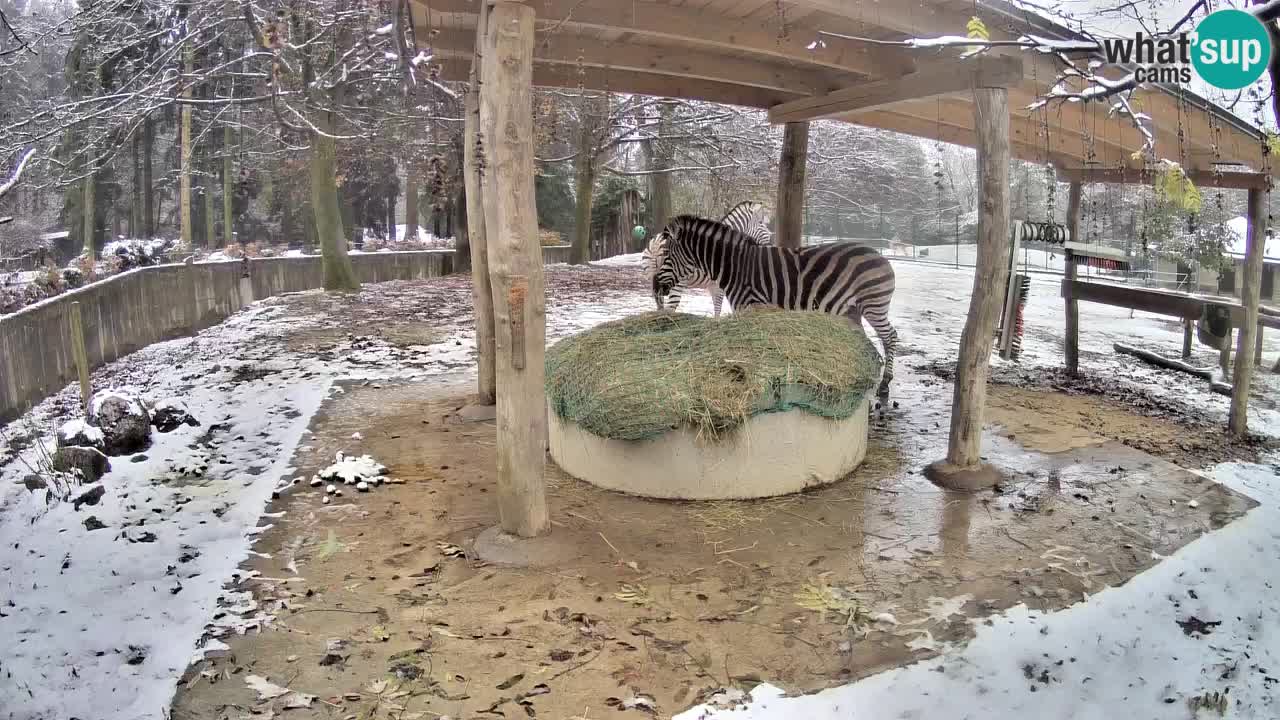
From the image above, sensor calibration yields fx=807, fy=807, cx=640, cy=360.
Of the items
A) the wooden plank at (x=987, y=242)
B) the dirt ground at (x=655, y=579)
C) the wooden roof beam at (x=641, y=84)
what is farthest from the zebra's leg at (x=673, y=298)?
the wooden plank at (x=987, y=242)

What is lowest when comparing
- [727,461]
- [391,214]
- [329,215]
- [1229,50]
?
[727,461]

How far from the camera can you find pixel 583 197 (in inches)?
747

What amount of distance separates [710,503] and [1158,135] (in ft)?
22.7

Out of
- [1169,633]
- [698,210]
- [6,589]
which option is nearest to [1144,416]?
[1169,633]

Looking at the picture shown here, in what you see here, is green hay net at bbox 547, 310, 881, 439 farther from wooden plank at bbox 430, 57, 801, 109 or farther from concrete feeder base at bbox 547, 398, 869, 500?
wooden plank at bbox 430, 57, 801, 109

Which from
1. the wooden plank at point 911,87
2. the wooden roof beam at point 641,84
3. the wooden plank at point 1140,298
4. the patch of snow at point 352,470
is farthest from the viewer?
the wooden roof beam at point 641,84

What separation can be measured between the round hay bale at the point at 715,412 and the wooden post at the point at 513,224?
3.35 feet

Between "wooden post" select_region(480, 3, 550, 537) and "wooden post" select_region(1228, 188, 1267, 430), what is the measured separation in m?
5.74

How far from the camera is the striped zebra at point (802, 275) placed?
25.6 ft

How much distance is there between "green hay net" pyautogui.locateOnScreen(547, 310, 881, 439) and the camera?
16.5 ft

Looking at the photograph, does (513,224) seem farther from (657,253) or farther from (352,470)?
(657,253)

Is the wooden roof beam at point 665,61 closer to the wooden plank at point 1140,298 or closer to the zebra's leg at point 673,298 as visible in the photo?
the zebra's leg at point 673,298

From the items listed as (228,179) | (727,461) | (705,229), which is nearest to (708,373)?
(727,461)

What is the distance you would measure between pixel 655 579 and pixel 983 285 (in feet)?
9.90
